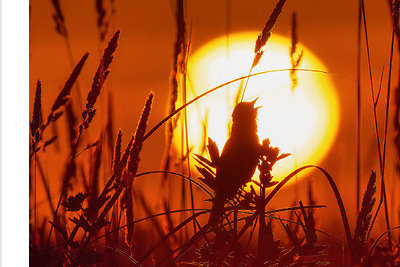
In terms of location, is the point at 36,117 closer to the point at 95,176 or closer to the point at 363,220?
the point at 95,176

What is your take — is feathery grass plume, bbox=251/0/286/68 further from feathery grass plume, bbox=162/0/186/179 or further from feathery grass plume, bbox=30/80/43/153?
feathery grass plume, bbox=30/80/43/153

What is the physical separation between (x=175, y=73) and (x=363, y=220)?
515 millimetres

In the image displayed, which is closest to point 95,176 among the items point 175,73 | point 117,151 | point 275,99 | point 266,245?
point 117,151

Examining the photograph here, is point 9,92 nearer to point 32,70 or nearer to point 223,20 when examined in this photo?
point 32,70

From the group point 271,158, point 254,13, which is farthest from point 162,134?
point 271,158

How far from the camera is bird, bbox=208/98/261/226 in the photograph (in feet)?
2.51

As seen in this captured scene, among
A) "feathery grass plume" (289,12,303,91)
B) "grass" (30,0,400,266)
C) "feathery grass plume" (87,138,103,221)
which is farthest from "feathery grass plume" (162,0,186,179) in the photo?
"feathery grass plume" (289,12,303,91)

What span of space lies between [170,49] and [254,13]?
230mm

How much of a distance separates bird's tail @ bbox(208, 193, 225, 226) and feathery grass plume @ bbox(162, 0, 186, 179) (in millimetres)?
331

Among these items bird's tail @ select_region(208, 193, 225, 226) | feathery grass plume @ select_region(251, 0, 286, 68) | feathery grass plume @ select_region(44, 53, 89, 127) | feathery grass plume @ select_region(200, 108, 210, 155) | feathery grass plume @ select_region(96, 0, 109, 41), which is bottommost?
bird's tail @ select_region(208, 193, 225, 226)

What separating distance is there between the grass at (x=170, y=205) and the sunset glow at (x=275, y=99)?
0.06 m

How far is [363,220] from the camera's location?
0.84 meters

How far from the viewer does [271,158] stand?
0.80m

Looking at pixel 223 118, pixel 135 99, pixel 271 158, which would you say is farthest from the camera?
pixel 135 99
